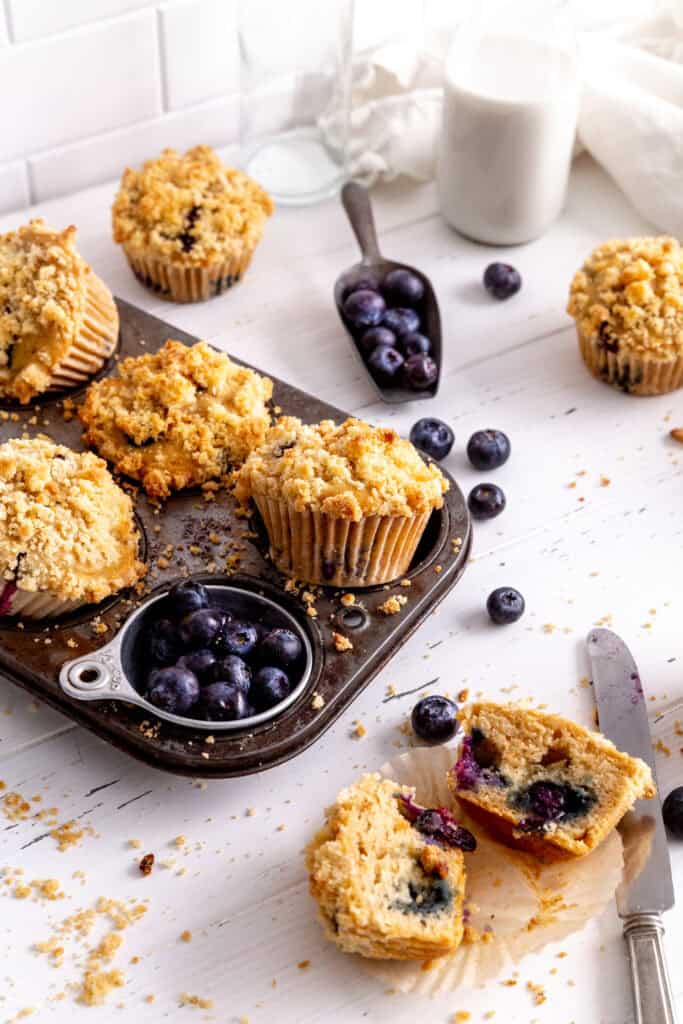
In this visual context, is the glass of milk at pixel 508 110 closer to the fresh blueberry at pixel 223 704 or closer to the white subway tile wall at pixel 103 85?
the white subway tile wall at pixel 103 85

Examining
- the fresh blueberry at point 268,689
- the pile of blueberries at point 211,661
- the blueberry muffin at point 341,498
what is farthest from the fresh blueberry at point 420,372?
the fresh blueberry at point 268,689

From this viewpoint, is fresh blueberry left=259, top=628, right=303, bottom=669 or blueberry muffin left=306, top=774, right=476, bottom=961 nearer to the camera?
blueberry muffin left=306, top=774, right=476, bottom=961

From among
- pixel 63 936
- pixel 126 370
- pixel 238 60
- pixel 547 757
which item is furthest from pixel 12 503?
pixel 238 60

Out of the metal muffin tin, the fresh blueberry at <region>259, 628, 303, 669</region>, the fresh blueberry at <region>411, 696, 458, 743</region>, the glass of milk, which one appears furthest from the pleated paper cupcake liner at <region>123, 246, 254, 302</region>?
the fresh blueberry at <region>411, 696, 458, 743</region>

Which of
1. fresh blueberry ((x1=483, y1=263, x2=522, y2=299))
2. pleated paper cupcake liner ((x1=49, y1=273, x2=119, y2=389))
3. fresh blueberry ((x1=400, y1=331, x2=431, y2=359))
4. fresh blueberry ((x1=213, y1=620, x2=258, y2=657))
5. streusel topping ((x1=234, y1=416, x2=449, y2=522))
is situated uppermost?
streusel topping ((x1=234, y1=416, x2=449, y2=522))

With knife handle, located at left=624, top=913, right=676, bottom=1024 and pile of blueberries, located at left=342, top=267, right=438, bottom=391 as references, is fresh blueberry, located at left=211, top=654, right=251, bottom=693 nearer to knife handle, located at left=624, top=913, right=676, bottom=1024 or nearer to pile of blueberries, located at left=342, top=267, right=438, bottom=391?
knife handle, located at left=624, top=913, right=676, bottom=1024

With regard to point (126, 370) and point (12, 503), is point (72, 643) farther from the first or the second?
point (126, 370)

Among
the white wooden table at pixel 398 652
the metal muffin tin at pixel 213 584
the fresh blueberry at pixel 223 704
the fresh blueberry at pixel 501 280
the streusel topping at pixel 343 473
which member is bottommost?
the white wooden table at pixel 398 652
